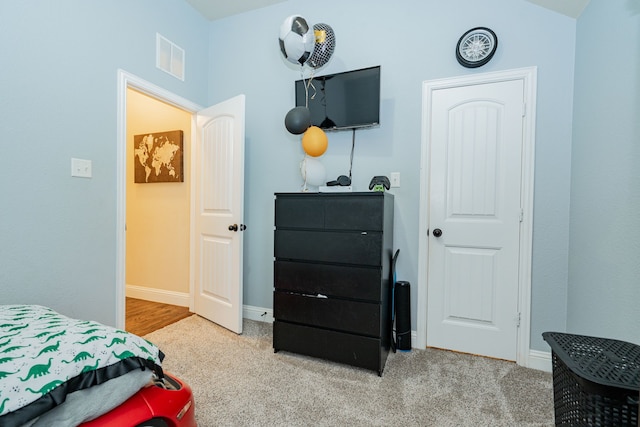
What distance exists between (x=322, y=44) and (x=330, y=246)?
148 cm

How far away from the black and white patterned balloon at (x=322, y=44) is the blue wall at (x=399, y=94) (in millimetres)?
296

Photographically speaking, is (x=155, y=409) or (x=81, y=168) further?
(x=81, y=168)

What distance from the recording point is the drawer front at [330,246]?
1859mm

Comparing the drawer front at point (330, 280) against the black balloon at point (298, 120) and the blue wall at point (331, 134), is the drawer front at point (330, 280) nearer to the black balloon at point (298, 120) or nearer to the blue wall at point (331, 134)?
the blue wall at point (331, 134)

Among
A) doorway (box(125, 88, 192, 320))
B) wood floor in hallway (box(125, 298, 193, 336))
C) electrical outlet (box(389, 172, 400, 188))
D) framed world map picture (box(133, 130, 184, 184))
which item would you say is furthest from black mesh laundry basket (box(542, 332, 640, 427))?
framed world map picture (box(133, 130, 184, 184))

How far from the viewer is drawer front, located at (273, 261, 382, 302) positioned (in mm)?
1865

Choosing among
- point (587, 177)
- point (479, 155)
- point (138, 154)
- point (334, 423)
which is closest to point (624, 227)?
point (587, 177)

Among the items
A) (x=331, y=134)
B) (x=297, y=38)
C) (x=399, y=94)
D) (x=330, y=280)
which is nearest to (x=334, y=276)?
(x=330, y=280)

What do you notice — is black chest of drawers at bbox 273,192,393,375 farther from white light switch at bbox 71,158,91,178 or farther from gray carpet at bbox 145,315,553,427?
white light switch at bbox 71,158,91,178

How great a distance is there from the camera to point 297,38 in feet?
6.69

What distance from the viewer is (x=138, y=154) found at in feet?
11.3

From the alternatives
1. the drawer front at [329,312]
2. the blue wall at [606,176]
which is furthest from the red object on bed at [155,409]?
the blue wall at [606,176]

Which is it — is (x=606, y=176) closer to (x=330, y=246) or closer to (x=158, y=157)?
(x=330, y=246)

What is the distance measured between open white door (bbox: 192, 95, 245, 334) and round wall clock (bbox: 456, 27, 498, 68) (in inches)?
66.9
